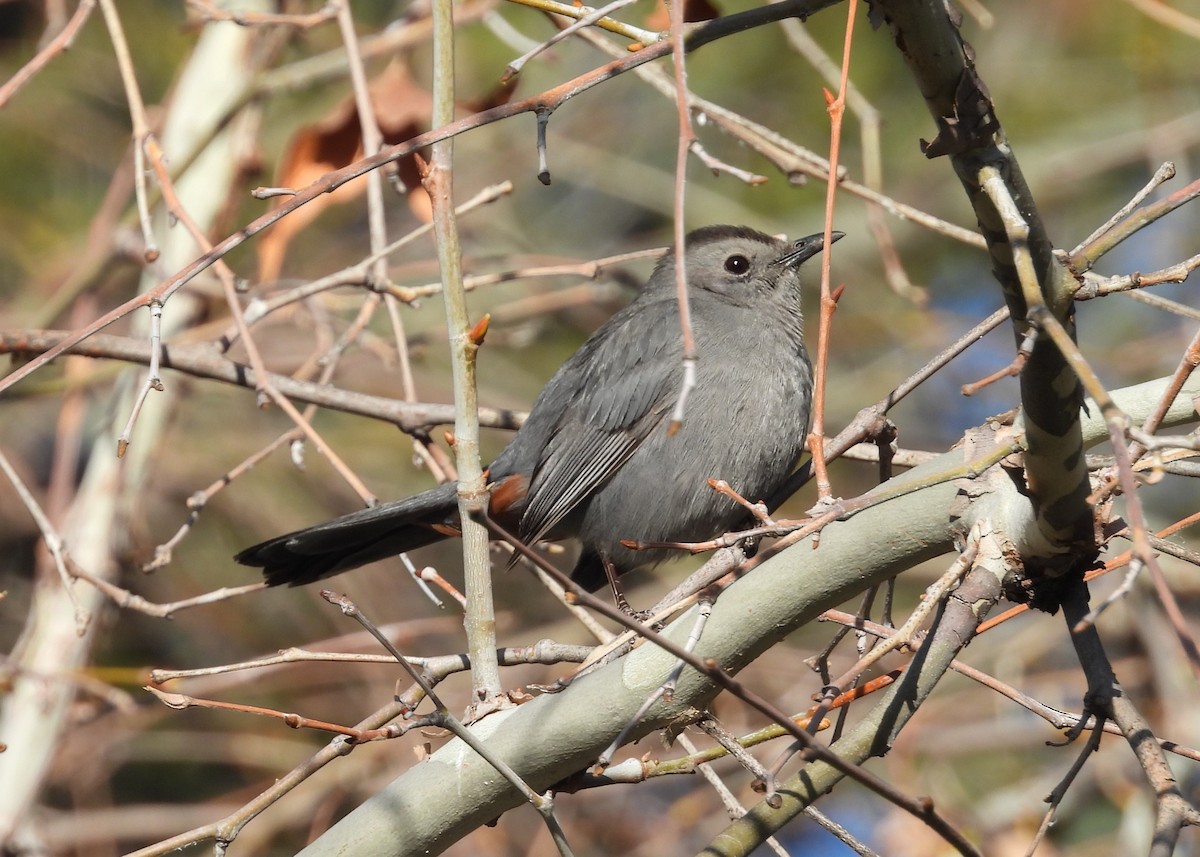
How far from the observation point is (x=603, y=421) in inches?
179

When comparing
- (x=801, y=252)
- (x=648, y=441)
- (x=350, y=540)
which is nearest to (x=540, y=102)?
(x=648, y=441)

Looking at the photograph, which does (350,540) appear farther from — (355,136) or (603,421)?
(355,136)

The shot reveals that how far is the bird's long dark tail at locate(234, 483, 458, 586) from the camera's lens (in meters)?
4.25

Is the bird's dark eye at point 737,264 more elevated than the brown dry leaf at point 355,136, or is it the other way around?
the brown dry leaf at point 355,136

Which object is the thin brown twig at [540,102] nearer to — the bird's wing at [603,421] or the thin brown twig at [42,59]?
the thin brown twig at [42,59]

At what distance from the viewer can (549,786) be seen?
97.8 inches

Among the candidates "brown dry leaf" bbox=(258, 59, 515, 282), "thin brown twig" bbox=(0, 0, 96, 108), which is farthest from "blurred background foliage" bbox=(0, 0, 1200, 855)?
"thin brown twig" bbox=(0, 0, 96, 108)

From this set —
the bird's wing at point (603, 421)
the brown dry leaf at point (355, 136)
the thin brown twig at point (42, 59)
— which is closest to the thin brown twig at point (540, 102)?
the thin brown twig at point (42, 59)

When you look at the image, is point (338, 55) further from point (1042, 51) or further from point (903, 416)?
point (1042, 51)

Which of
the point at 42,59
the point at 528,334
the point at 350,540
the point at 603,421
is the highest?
the point at 528,334

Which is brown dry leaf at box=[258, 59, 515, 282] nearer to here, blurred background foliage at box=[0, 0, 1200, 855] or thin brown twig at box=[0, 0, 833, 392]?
blurred background foliage at box=[0, 0, 1200, 855]

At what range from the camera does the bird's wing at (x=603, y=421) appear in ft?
14.7

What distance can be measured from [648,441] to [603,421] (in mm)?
201

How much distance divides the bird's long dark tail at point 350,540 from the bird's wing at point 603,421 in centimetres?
36
